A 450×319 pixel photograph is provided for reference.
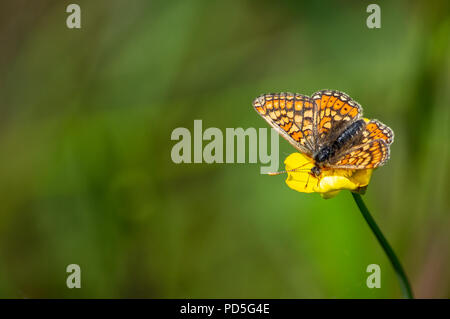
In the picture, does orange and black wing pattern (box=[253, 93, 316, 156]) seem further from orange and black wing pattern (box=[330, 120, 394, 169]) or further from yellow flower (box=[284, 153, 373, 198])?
orange and black wing pattern (box=[330, 120, 394, 169])

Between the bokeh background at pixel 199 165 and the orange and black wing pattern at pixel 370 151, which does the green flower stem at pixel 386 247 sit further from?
the bokeh background at pixel 199 165

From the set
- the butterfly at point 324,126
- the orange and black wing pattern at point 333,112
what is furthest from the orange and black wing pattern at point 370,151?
the orange and black wing pattern at point 333,112

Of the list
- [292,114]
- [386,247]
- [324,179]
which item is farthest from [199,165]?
[386,247]

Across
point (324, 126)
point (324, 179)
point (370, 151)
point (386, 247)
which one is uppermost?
point (324, 126)

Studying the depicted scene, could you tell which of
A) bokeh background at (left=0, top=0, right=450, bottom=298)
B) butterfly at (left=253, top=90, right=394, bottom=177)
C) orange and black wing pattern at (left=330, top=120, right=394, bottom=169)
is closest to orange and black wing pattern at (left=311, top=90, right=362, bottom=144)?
butterfly at (left=253, top=90, right=394, bottom=177)

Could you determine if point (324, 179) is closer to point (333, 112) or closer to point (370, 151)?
point (370, 151)

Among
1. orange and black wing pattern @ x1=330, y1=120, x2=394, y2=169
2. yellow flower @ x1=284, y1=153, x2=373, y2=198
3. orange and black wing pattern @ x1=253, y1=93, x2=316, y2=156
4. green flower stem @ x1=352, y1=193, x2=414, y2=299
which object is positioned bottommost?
green flower stem @ x1=352, y1=193, x2=414, y2=299
